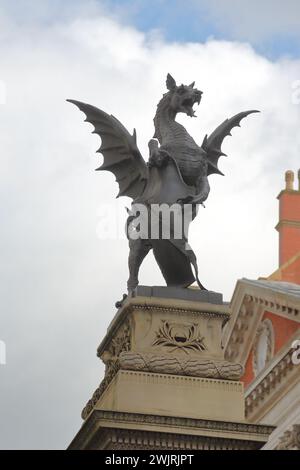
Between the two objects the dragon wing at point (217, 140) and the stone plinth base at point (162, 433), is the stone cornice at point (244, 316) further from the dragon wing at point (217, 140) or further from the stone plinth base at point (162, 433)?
the stone plinth base at point (162, 433)

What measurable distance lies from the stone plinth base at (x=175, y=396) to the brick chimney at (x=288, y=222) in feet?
100

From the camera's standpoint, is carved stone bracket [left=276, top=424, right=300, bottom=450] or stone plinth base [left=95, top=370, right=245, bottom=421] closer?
stone plinth base [left=95, top=370, right=245, bottom=421]

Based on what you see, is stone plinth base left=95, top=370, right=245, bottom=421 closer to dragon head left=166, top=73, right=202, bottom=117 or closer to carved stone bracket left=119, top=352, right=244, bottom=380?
carved stone bracket left=119, top=352, right=244, bottom=380

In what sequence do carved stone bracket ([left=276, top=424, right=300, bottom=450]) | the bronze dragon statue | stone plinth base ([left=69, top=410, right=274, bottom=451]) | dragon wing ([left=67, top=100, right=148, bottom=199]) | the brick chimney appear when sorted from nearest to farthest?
stone plinth base ([left=69, top=410, right=274, bottom=451]) < the bronze dragon statue < dragon wing ([left=67, top=100, right=148, bottom=199]) < carved stone bracket ([left=276, top=424, right=300, bottom=450]) < the brick chimney

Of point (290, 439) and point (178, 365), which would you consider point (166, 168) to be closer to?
point (178, 365)

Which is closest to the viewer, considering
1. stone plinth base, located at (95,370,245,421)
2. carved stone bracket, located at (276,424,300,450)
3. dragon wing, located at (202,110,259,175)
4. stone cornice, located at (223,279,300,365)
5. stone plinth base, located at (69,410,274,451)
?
stone plinth base, located at (69,410,274,451)

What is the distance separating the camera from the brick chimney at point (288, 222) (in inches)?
1750

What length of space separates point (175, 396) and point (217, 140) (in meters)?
3.34

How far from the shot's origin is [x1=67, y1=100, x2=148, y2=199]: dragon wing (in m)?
15.4

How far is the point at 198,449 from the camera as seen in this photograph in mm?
13250

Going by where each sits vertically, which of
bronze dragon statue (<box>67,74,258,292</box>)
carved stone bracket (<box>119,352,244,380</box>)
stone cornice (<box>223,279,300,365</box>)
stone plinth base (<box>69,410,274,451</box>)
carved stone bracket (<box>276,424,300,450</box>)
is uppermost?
stone cornice (<box>223,279,300,365</box>)

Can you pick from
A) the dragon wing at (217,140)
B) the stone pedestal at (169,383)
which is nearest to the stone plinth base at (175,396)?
the stone pedestal at (169,383)

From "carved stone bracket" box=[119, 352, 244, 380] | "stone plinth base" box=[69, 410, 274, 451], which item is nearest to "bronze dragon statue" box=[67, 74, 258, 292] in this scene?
"carved stone bracket" box=[119, 352, 244, 380]

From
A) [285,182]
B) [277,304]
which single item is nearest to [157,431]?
[277,304]
